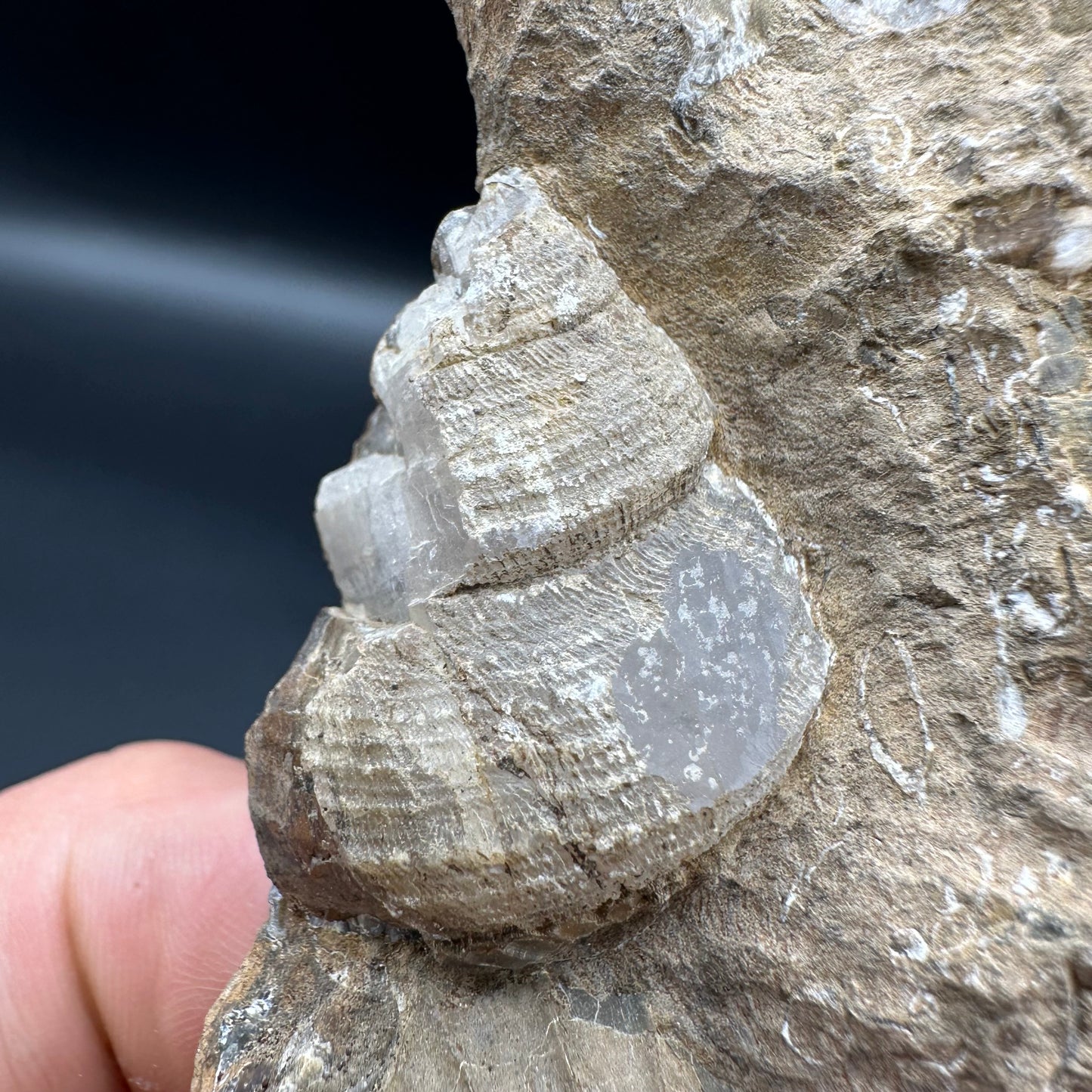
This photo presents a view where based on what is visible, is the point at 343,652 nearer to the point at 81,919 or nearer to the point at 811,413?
the point at 811,413

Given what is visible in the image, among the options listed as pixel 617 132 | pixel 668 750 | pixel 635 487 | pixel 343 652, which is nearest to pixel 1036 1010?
pixel 668 750

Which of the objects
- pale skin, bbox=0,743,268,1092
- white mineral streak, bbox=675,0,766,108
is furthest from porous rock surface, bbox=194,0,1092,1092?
pale skin, bbox=0,743,268,1092

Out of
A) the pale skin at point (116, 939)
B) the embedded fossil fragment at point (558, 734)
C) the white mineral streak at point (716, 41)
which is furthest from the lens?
the pale skin at point (116, 939)

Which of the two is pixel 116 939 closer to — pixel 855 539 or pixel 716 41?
pixel 855 539

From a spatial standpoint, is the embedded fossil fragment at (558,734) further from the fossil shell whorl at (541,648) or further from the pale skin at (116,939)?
the pale skin at (116,939)

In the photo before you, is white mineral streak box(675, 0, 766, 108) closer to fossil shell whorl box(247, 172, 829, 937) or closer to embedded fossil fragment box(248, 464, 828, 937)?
fossil shell whorl box(247, 172, 829, 937)

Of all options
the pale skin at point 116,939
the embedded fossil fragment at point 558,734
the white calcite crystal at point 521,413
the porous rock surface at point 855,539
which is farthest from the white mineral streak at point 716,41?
the pale skin at point 116,939

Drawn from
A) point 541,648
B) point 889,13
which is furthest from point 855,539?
point 889,13
